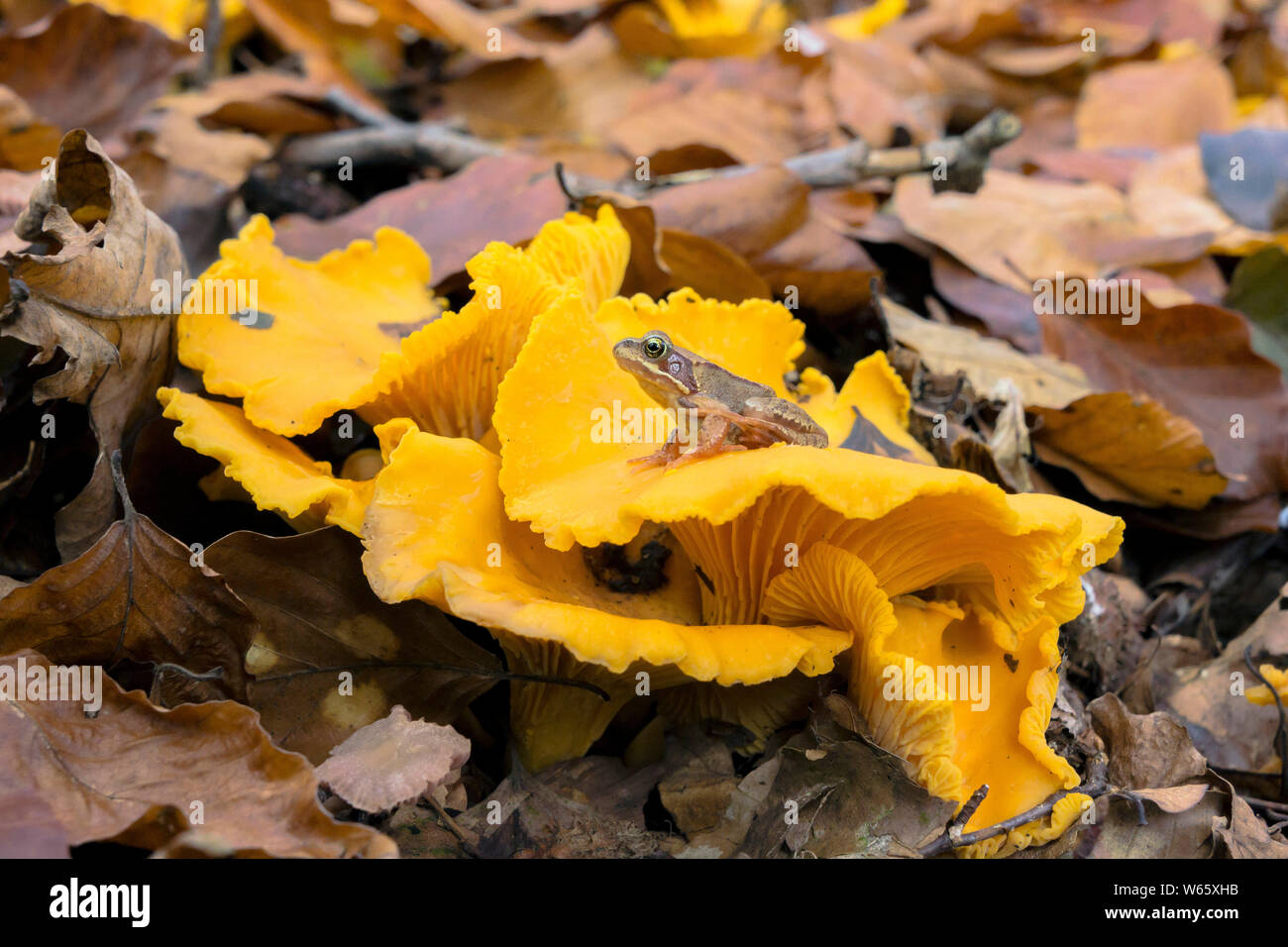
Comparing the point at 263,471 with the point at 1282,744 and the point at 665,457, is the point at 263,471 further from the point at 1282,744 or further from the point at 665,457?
the point at 1282,744

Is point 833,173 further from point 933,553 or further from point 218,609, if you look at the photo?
point 218,609

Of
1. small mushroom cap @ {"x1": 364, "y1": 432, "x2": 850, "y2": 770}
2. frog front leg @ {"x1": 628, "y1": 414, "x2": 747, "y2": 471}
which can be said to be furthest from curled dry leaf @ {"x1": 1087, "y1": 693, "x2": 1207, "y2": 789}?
frog front leg @ {"x1": 628, "y1": 414, "x2": 747, "y2": 471}

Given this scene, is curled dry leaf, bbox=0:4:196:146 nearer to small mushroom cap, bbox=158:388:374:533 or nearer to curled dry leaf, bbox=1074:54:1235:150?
small mushroom cap, bbox=158:388:374:533

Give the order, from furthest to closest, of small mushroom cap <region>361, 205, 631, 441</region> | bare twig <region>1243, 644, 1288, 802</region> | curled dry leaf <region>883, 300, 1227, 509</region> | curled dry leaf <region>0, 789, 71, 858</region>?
curled dry leaf <region>883, 300, 1227, 509</region>, bare twig <region>1243, 644, 1288, 802</region>, small mushroom cap <region>361, 205, 631, 441</region>, curled dry leaf <region>0, 789, 71, 858</region>

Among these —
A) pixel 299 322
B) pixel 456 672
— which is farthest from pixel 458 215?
pixel 456 672

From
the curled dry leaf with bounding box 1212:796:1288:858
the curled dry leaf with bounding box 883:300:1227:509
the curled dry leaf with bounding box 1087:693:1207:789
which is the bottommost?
the curled dry leaf with bounding box 1212:796:1288:858

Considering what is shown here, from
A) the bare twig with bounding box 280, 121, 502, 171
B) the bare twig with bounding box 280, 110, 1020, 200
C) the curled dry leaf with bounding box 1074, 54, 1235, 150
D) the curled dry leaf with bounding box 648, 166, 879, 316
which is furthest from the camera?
the curled dry leaf with bounding box 1074, 54, 1235, 150
